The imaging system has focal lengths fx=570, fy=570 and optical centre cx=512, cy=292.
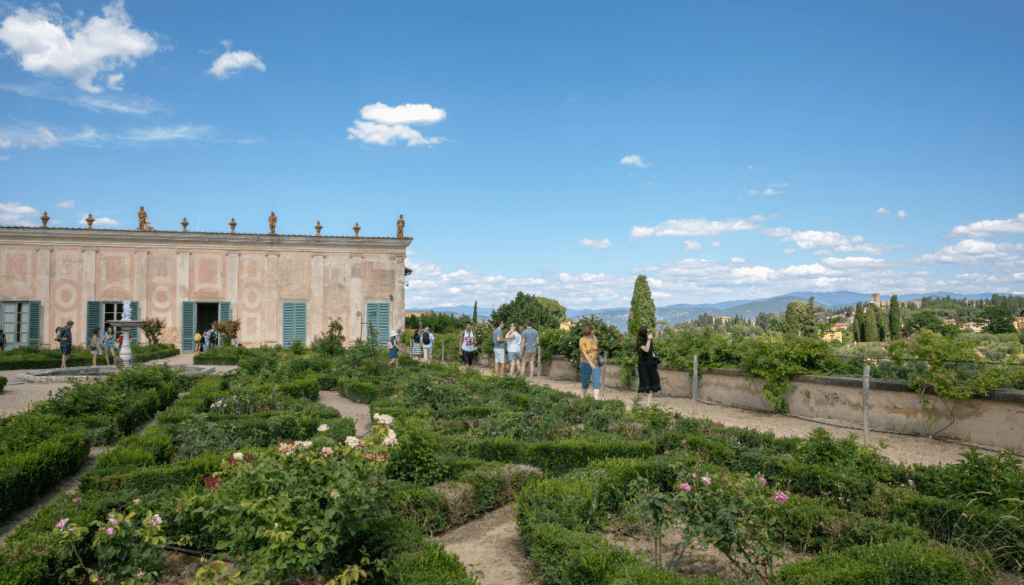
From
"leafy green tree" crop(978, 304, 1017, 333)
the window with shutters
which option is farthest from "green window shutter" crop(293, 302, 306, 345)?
"leafy green tree" crop(978, 304, 1017, 333)

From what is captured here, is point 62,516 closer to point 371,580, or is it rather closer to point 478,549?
point 371,580

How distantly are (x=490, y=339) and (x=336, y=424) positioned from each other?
12463 mm

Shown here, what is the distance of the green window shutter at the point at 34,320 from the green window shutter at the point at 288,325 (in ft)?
32.0

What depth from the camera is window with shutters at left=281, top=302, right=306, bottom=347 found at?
25922 millimetres

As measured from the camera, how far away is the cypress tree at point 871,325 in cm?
3678

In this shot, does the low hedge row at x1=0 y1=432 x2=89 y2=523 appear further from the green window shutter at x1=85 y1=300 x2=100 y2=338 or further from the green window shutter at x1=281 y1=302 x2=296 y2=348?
the green window shutter at x1=85 y1=300 x2=100 y2=338

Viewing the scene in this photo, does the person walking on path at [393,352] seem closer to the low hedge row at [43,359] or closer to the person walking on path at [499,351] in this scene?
the person walking on path at [499,351]

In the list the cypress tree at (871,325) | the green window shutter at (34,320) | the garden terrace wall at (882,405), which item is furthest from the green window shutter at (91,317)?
the cypress tree at (871,325)

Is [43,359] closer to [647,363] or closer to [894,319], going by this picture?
[647,363]

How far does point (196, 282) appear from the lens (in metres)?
25.6

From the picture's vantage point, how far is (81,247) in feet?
80.8

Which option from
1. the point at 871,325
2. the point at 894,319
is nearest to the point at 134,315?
the point at 871,325

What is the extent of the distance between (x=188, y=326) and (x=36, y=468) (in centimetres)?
2203

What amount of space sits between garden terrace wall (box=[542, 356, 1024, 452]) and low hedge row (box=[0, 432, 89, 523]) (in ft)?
34.3
